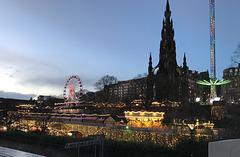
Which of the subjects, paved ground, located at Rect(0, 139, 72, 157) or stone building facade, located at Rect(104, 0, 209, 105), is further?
stone building facade, located at Rect(104, 0, 209, 105)

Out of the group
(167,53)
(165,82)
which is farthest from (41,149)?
(167,53)

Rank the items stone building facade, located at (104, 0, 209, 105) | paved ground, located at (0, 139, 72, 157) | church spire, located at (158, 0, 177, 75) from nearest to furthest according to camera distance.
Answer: paved ground, located at (0, 139, 72, 157), stone building facade, located at (104, 0, 209, 105), church spire, located at (158, 0, 177, 75)

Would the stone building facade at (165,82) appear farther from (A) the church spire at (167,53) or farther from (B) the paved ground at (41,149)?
(B) the paved ground at (41,149)

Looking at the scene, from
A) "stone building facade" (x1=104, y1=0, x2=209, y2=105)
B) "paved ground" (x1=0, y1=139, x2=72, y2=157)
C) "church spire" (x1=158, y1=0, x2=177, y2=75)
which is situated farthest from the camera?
"church spire" (x1=158, y1=0, x2=177, y2=75)

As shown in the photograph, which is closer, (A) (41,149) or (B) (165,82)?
(A) (41,149)

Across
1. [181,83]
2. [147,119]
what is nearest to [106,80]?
[181,83]

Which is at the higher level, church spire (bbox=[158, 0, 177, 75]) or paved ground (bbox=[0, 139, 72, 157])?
church spire (bbox=[158, 0, 177, 75])

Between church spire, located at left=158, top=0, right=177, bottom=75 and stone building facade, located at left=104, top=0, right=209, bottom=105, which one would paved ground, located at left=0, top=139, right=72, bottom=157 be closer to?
stone building facade, located at left=104, top=0, right=209, bottom=105

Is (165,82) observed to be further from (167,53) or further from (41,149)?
(41,149)

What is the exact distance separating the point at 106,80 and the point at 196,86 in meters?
71.0

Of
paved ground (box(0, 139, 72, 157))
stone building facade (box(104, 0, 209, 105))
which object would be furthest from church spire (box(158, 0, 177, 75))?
paved ground (box(0, 139, 72, 157))

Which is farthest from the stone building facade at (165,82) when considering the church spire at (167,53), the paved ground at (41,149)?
the paved ground at (41,149)

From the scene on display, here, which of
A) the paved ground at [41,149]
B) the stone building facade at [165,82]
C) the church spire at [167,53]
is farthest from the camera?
the church spire at [167,53]

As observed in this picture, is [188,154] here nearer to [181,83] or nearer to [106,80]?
[181,83]
